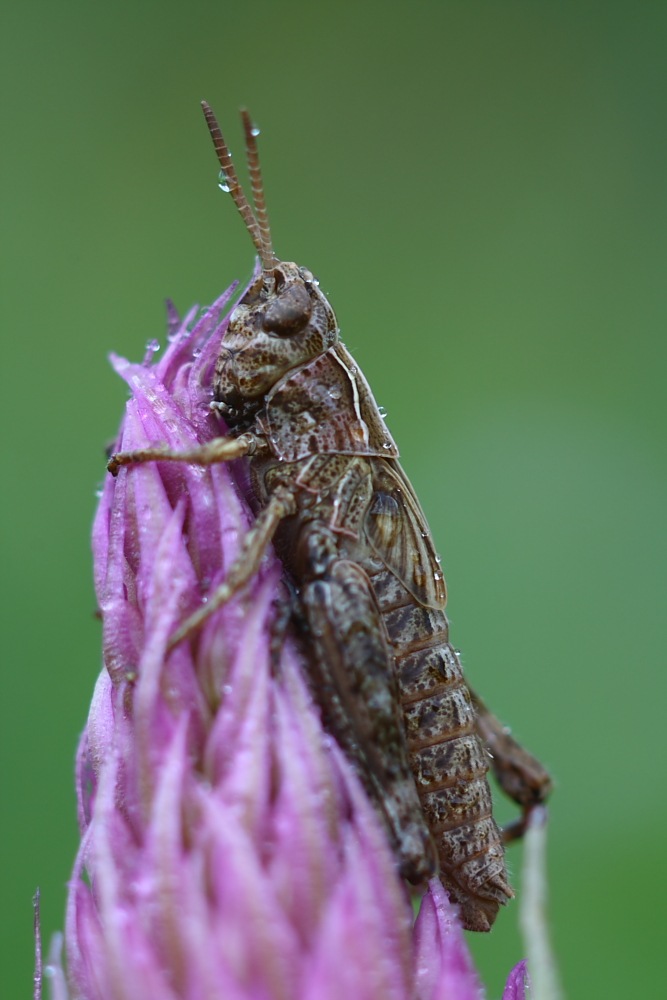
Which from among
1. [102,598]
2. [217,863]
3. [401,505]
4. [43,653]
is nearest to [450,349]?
[43,653]

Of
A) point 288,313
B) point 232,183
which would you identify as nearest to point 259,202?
point 232,183

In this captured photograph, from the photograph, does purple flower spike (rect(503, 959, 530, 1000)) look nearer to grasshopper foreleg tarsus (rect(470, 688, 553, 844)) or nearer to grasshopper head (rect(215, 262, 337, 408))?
grasshopper foreleg tarsus (rect(470, 688, 553, 844))

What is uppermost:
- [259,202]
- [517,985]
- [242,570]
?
[259,202]

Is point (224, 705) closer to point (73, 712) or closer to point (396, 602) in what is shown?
point (396, 602)

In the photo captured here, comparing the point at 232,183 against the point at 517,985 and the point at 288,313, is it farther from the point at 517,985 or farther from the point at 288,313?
the point at 517,985

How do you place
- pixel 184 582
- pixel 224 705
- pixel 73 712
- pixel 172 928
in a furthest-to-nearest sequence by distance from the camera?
pixel 73 712, pixel 184 582, pixel 224 705, pixel 172 928

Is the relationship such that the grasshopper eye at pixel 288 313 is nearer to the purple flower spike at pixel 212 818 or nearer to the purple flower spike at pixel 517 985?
the purple flower spike at pixel 212 818
